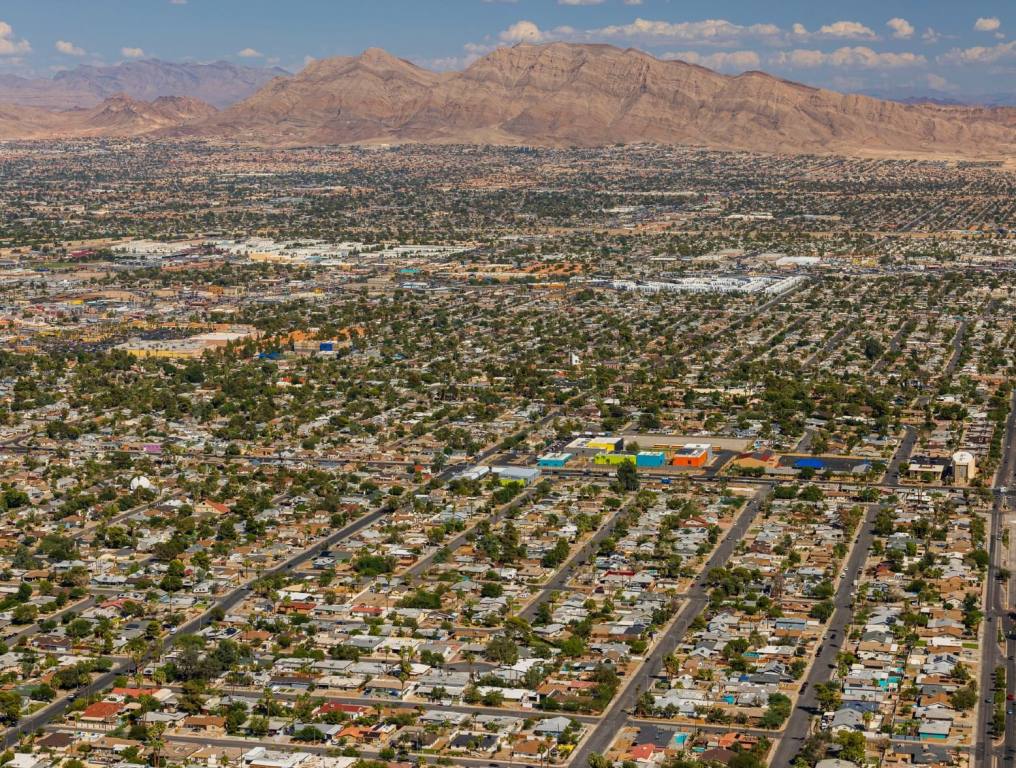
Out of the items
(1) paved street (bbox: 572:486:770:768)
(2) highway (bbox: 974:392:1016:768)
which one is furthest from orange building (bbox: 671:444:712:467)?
(2) highway (bbox: 974:392:1016:768)

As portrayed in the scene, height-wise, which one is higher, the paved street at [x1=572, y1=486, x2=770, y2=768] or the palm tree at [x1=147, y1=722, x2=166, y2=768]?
the palm tree at [x1=147, y1=722, x2=166, y2=768]

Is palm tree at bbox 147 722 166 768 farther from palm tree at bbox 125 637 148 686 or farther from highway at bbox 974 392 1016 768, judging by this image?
highway at bbox 974 392 1016 768

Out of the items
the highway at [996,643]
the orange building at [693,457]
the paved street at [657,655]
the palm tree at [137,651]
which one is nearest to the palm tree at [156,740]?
the palm tree at [137,651]

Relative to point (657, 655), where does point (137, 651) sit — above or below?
above

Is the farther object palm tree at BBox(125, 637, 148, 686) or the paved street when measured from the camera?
palm tree at BBox(125, 637, 148, 686)

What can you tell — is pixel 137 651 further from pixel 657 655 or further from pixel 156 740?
pixel 657 655

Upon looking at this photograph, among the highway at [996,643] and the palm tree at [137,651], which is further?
the palm tree at [137,651]

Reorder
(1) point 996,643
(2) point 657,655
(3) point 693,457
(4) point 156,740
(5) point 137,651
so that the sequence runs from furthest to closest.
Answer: (3) point 693,457
(1) point 996,643
(2) point 657,655
(5) point 137,651
(4) point 156,740

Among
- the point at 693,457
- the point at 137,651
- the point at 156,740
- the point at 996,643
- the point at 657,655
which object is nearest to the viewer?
the point at 156,740

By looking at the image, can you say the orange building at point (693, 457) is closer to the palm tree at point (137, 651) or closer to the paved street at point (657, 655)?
the paved street at point (657, 655)

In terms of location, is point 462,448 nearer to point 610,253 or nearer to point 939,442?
point 939,442

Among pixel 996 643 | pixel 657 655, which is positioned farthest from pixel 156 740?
pixel 996 643
